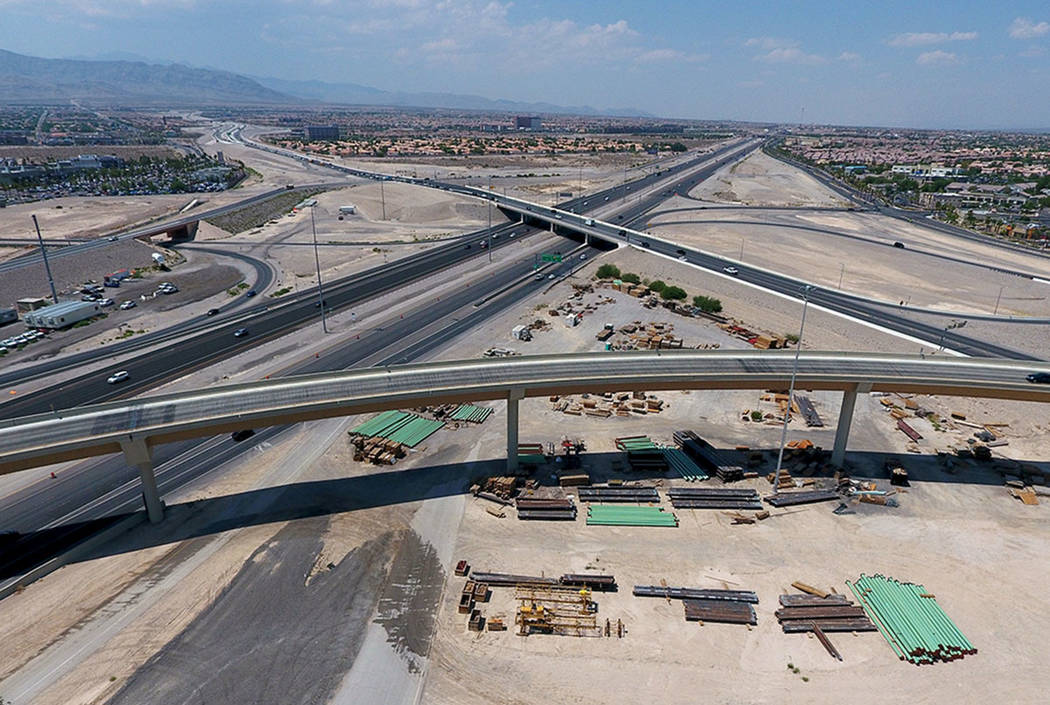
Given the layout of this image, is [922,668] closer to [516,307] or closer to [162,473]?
[162,473]

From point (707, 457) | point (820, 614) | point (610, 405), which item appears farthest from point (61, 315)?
point (820, 614)

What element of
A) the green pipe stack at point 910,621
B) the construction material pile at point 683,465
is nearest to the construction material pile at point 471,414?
the construction material pile at point 683,465

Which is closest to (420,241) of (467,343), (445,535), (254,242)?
(254,242)

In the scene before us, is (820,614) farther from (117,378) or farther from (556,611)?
(117,378)

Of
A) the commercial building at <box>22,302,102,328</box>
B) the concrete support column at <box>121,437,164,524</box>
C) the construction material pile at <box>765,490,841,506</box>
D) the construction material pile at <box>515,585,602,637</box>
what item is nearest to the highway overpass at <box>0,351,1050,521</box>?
the concrete support column at <box>121,437,164,524</box>

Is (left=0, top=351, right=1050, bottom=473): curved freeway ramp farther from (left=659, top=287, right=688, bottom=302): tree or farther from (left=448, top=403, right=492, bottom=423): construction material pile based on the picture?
(left=659, top=287, right=688, bottom=302): tree

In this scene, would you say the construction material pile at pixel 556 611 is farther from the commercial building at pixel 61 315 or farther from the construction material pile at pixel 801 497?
the commercial building at pixel 61 315
